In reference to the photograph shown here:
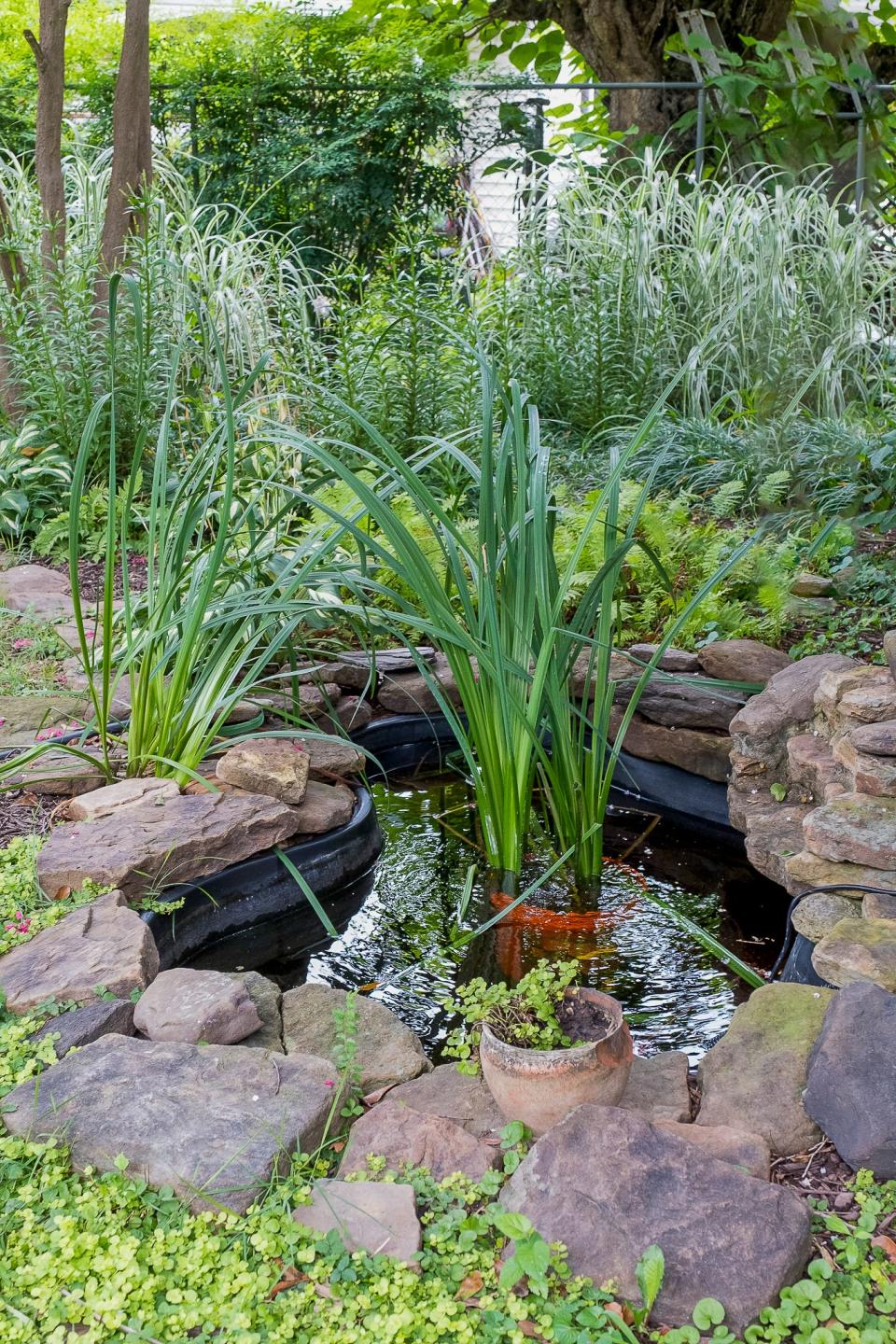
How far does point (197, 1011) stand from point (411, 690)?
6.54 feet

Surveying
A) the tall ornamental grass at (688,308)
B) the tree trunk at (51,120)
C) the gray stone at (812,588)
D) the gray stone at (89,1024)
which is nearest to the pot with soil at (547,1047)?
the gray stone at (89,1024)

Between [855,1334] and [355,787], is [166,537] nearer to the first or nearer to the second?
[355,787]

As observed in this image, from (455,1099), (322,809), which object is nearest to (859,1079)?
(455,1099)

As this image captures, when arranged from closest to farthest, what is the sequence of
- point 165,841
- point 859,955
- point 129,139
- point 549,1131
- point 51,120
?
1. point 549,1131
2. point 859,955
3. point 165,841
4. point 51,120
5. point 129,139

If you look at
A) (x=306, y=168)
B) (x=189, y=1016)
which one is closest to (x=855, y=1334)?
(x=189, y=1016)

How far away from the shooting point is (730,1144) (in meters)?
1.81

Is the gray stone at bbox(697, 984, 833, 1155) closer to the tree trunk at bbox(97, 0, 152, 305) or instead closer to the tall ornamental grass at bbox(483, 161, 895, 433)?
the tall ornamental grass at bbox(483, 161, 895, 433)

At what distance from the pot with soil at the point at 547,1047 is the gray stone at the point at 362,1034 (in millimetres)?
113

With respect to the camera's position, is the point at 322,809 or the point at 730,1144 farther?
the point at 322,809

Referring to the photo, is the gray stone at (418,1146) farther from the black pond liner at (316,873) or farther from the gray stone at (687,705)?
the gray stone at (687,705)

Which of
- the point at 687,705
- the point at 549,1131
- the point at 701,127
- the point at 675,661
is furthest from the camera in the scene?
the point at 701,127

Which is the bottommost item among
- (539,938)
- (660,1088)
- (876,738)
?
(539,938)

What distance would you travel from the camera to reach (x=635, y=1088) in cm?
203

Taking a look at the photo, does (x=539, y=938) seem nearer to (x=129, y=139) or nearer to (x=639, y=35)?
(x=129, y=139)
